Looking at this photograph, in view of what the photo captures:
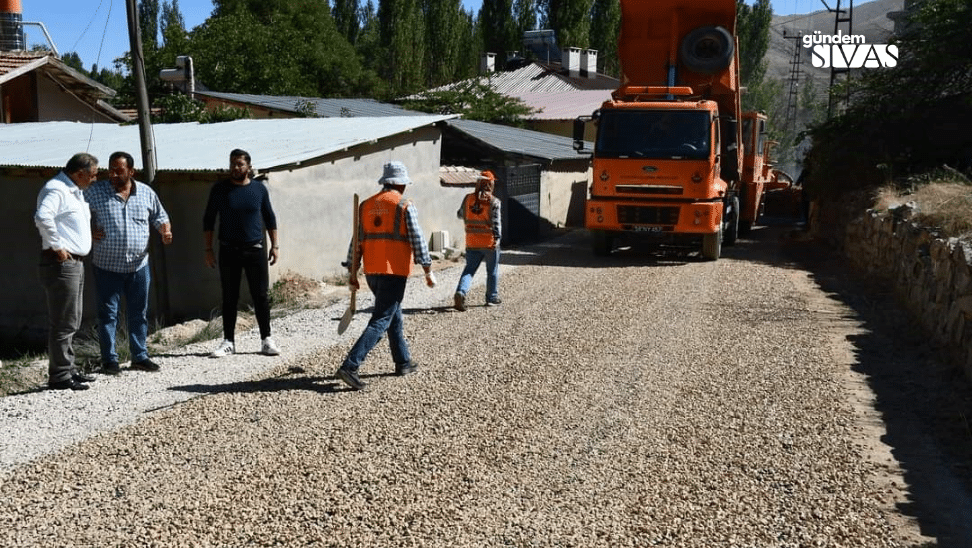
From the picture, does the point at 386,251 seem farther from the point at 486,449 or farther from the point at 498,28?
the point at 498,28

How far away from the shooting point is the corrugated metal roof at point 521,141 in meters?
23.0

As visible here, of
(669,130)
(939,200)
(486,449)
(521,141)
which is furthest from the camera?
(521,141)

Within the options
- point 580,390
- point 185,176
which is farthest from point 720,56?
point 580,390

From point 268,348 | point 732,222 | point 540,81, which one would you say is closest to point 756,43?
point 540,81

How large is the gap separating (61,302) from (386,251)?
256 centimetres

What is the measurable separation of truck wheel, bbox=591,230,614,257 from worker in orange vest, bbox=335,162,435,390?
10320 millimetres

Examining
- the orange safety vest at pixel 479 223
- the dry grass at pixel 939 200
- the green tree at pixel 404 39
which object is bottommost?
the orange safety vest at pixel 479 223

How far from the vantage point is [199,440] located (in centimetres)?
622

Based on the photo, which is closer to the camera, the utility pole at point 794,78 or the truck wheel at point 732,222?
the truck wheel at point 732,222

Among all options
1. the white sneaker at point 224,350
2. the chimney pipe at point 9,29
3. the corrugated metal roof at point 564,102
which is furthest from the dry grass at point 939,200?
the chimney pipe at point 9,29

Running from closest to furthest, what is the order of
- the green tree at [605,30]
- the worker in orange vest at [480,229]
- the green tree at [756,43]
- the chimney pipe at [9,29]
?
the worker in orange vest at [480,229], the chimney pipe at [9,29], the green tree at [605,30], the green tree at [756,43]

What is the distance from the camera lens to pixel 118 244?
7.88 m

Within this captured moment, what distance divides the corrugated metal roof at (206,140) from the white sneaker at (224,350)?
4535mm

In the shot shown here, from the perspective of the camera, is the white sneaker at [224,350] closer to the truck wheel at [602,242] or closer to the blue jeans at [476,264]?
the blue jeans at [476,264]
